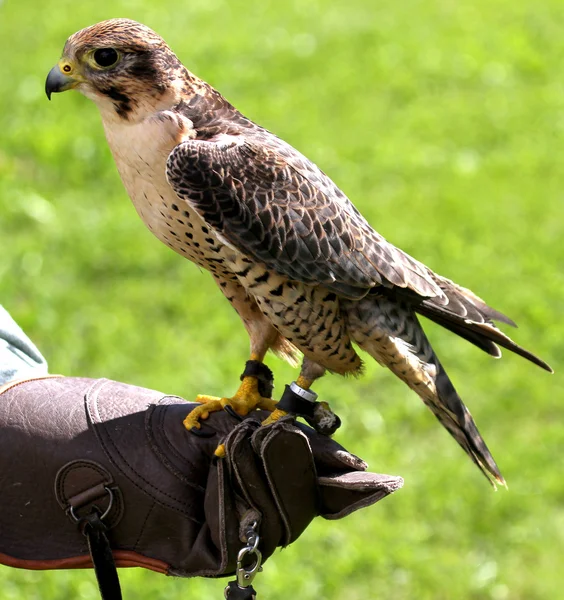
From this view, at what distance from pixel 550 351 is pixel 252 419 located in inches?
135

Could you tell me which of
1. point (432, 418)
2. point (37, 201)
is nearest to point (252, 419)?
point (432, 418)

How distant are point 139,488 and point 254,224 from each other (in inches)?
32.2

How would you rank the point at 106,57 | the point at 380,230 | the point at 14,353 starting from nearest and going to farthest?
the point at 106,57 < the point at 14,353 < the point at 380,230

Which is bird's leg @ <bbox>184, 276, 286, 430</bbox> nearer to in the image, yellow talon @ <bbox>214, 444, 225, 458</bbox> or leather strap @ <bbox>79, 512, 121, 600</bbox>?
yellow talon @ <bbox>214, 444, 225, 458</bbox>

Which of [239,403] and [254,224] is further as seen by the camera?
[239,403]

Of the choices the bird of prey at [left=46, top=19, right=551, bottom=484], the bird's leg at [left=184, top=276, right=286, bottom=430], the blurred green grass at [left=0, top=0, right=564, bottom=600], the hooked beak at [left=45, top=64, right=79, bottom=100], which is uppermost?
the hooked beak at [left=45, top=64, right=79, bottom=100]

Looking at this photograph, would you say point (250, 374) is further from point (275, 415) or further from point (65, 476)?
point (65, 476)

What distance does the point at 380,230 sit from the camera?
684cm

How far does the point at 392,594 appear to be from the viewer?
4.32 meters

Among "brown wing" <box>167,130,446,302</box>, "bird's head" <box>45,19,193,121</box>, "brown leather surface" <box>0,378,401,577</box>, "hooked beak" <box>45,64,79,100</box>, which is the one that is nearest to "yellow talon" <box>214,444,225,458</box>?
"brown leather surface" <box>0,378,401,577</box>

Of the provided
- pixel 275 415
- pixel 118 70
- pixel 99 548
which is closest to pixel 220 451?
pixel 275 415

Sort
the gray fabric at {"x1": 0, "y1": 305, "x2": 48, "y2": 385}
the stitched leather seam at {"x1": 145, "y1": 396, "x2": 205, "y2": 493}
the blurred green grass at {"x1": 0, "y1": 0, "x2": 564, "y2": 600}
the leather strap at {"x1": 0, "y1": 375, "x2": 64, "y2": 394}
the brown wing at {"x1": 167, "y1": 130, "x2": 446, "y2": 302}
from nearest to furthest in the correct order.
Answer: the brown wing at {"x1": 167, "y1": 130, "x2": 446, "y2": 302} → the stitched leather seam at {"x1": 145, "y1": 396, "x2": 205, "y2": 493} → the leather strap at {"x1": 0, "y1": 375, "x2": 64, "y2": 394} → the gray fabric at {"x1": 0, "y1": 305, "x2": 48, "y2": 385} → the blurred green grass at {"x1": 0, "y1": 0, "x2": 564, "y2": 600}

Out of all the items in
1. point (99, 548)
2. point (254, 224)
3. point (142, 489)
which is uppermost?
point (254, 224)

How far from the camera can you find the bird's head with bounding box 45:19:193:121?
107 inches
